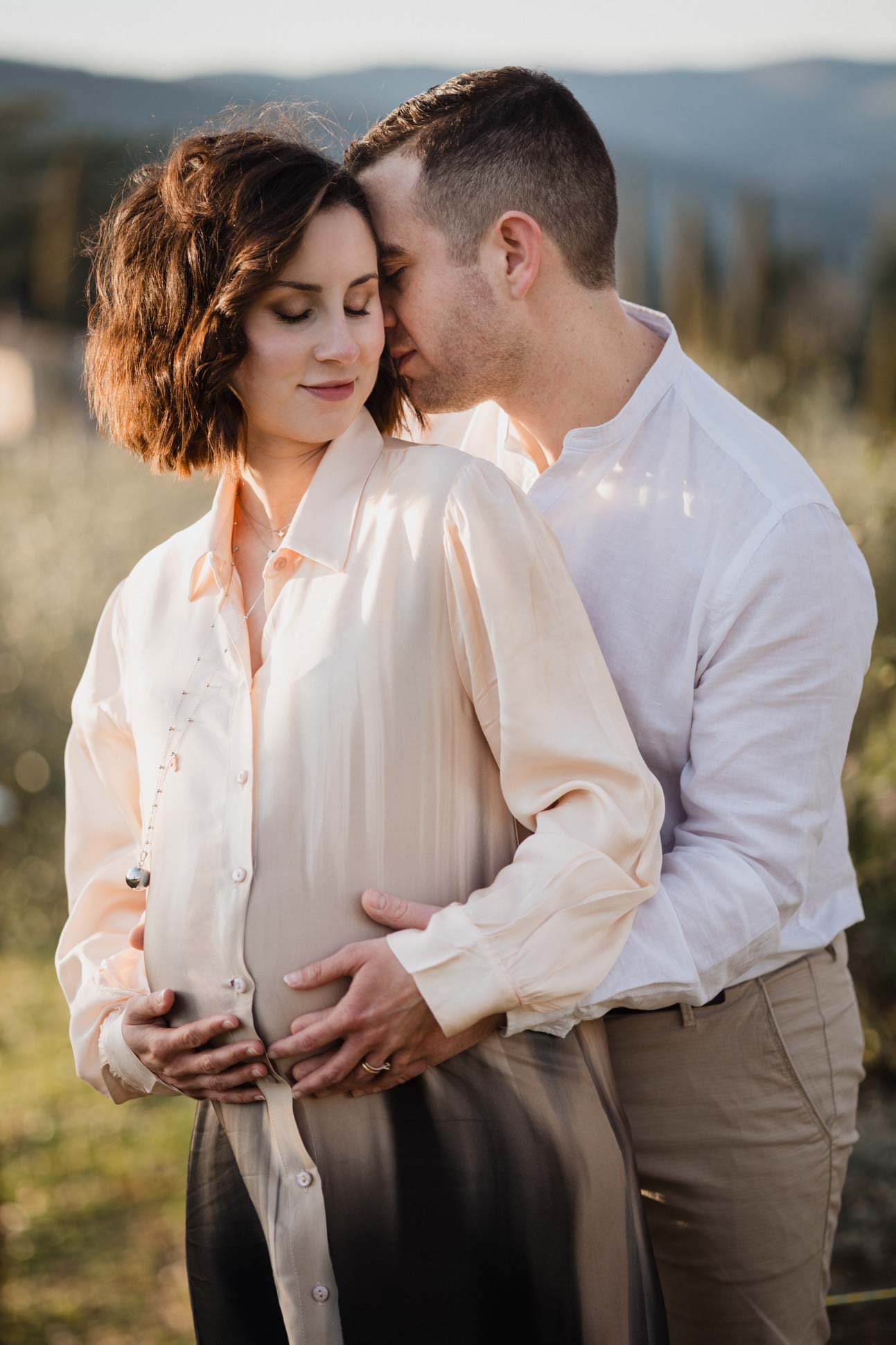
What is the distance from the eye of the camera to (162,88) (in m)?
4.23

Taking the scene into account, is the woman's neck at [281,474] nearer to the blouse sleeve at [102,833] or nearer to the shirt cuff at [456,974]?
the blouse sleeve at [102,833]

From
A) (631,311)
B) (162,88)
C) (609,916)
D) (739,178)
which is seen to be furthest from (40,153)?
(609,916)

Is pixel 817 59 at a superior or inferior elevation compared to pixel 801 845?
superior

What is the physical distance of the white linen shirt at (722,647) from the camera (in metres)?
1.76

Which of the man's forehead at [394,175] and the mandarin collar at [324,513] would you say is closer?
the mandarin collar at [324,513]

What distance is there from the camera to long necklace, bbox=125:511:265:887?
1613 mm

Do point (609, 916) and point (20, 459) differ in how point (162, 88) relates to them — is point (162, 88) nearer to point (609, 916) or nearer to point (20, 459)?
point (20, 459)

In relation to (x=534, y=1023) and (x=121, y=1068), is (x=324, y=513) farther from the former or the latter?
(x=121, y=1068)

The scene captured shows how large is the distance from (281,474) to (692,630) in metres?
0.67

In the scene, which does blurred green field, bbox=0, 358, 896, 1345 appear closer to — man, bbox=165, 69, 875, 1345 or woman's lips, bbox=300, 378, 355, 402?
man, bbox=165, 69, 875, 1345

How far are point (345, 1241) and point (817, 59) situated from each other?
14.0 feet

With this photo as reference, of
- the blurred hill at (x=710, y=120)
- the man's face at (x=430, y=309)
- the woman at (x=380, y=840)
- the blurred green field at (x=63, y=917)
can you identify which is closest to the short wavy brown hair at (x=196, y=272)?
the woman at (x=380, y=840)

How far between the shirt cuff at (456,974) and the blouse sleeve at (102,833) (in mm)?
535

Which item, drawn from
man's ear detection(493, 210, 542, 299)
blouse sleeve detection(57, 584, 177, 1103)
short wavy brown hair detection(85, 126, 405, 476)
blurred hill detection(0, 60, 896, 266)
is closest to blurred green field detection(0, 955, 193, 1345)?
blouse sleeve detection(57, 584, 177, 1103)
